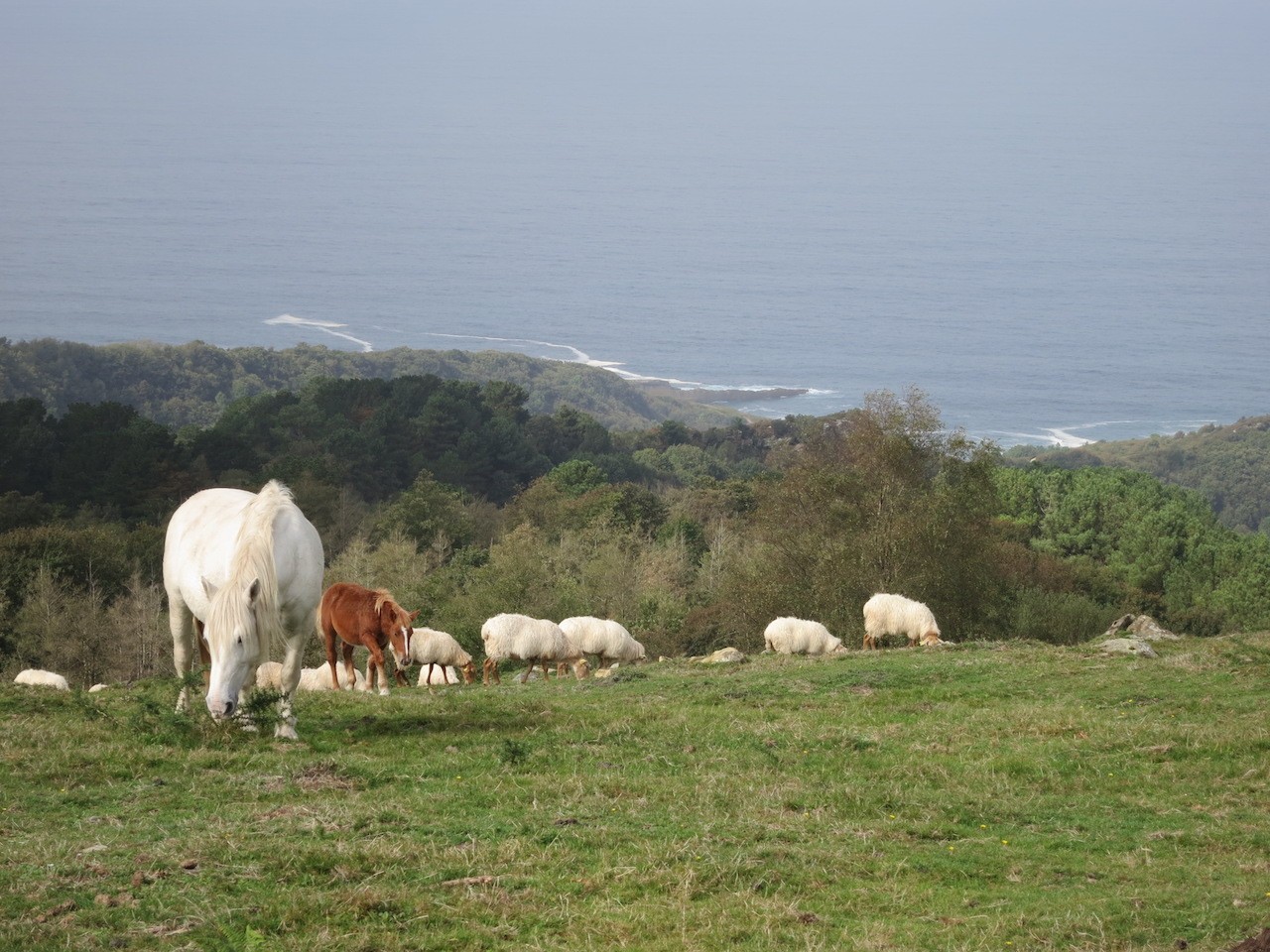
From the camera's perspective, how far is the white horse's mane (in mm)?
11594

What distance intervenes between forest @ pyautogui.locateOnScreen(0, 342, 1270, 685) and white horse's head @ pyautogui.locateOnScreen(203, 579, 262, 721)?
23.1 m

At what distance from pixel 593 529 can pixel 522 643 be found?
31887mm

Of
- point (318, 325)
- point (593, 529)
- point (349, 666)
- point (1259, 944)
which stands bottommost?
point (349, 666)

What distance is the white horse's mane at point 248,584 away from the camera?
11594 mm

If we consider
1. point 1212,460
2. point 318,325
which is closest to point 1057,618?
point 1212,460

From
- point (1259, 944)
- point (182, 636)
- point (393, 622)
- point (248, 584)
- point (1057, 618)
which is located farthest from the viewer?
point (1057, 618)

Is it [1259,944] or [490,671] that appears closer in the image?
[1259,944]

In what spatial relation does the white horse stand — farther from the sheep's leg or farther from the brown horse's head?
the sheep's leg

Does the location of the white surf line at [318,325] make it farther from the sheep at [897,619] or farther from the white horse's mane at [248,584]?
the white horse's mane at [248,584]

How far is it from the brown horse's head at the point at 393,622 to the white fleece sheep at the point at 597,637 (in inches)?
289

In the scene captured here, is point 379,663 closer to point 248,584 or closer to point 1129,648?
point 248,584

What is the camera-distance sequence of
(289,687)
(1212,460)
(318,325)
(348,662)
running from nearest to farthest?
(289,687) < (348,662) < (1212,460) < (318,325)

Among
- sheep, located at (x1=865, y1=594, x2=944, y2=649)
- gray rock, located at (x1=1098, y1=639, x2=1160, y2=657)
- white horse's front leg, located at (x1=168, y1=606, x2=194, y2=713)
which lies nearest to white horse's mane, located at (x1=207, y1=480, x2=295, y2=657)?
white horse's front leg, located at (x1=168, y1=606, x2=194, y2=713)

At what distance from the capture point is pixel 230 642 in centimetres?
1150
